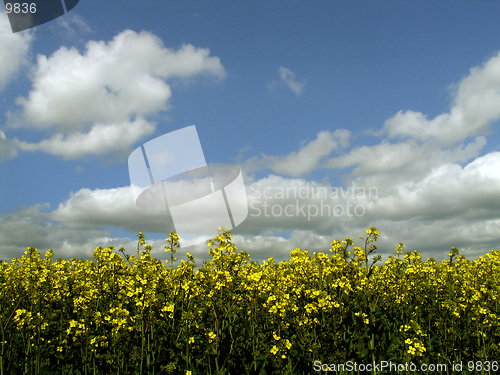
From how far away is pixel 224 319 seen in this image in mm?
7680

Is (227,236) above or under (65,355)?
above

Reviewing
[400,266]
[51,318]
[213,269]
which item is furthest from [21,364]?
[400,266]

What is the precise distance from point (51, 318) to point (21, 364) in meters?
1.01

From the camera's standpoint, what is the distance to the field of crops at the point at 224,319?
630 cm

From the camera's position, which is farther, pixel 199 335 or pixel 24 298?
pixel 24 298

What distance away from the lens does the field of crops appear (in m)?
6.30

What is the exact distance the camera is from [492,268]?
41.0 ft

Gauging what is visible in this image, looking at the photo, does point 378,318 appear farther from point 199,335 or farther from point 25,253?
point 25,253

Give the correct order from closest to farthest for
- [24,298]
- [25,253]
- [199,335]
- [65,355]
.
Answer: [65,355] < [199,335] < [24,298] < [25,253]

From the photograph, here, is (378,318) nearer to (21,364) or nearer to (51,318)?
(51,318)

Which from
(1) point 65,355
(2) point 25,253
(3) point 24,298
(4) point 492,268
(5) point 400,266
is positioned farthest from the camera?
(4) point 492,268

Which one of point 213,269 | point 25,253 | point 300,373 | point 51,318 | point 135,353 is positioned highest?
point 25,253

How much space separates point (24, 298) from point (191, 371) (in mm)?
4742

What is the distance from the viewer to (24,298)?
7.88m
